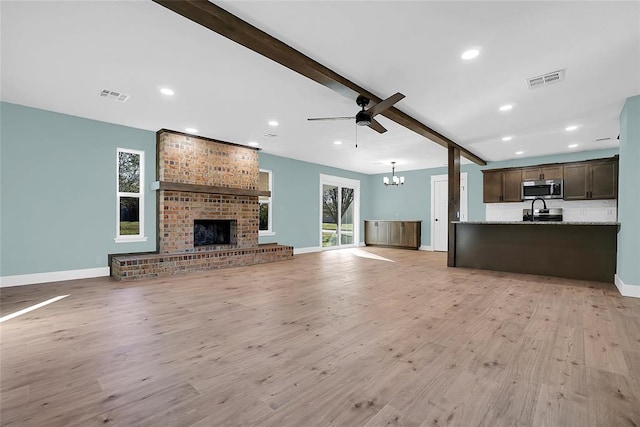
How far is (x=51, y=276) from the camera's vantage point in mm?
4418

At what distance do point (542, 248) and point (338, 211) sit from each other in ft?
17.9

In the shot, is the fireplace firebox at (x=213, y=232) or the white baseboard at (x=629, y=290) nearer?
the white baseboard at (x=629, y=290)

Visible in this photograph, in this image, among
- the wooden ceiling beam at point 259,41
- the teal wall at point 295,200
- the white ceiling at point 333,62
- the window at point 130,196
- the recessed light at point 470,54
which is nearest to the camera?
the wooden ceiling beam at point 259,41

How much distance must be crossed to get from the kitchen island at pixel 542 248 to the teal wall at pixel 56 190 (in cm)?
623

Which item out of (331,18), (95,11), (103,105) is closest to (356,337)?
(331,18)

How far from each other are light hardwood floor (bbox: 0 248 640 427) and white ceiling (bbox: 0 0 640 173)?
2.48 m

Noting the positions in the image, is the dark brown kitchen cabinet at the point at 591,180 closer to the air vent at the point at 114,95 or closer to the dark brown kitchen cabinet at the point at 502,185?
the dark brown kitchen cabinet at the point at 502,185

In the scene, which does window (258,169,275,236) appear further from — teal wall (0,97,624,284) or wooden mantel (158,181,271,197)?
teal wall (0,97,624,284)

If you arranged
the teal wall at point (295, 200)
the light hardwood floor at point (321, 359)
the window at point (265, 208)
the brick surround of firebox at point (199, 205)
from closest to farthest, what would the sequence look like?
the light hardwood floor at point (321, 359), the brick surround of firebox at point (199, 205), the window at point (265, 208), the teal wall at point (295, 200)

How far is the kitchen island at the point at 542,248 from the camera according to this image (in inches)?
178

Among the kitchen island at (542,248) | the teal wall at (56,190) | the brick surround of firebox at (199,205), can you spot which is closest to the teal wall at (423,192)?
the kitchen island at (542,248)

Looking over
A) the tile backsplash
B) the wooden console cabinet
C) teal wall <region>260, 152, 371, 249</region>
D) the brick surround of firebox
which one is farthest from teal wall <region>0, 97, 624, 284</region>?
the wooden console cabinet

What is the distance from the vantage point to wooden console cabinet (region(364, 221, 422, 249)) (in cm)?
911

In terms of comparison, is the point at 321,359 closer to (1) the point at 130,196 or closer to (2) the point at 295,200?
(1) the point at 130,196
